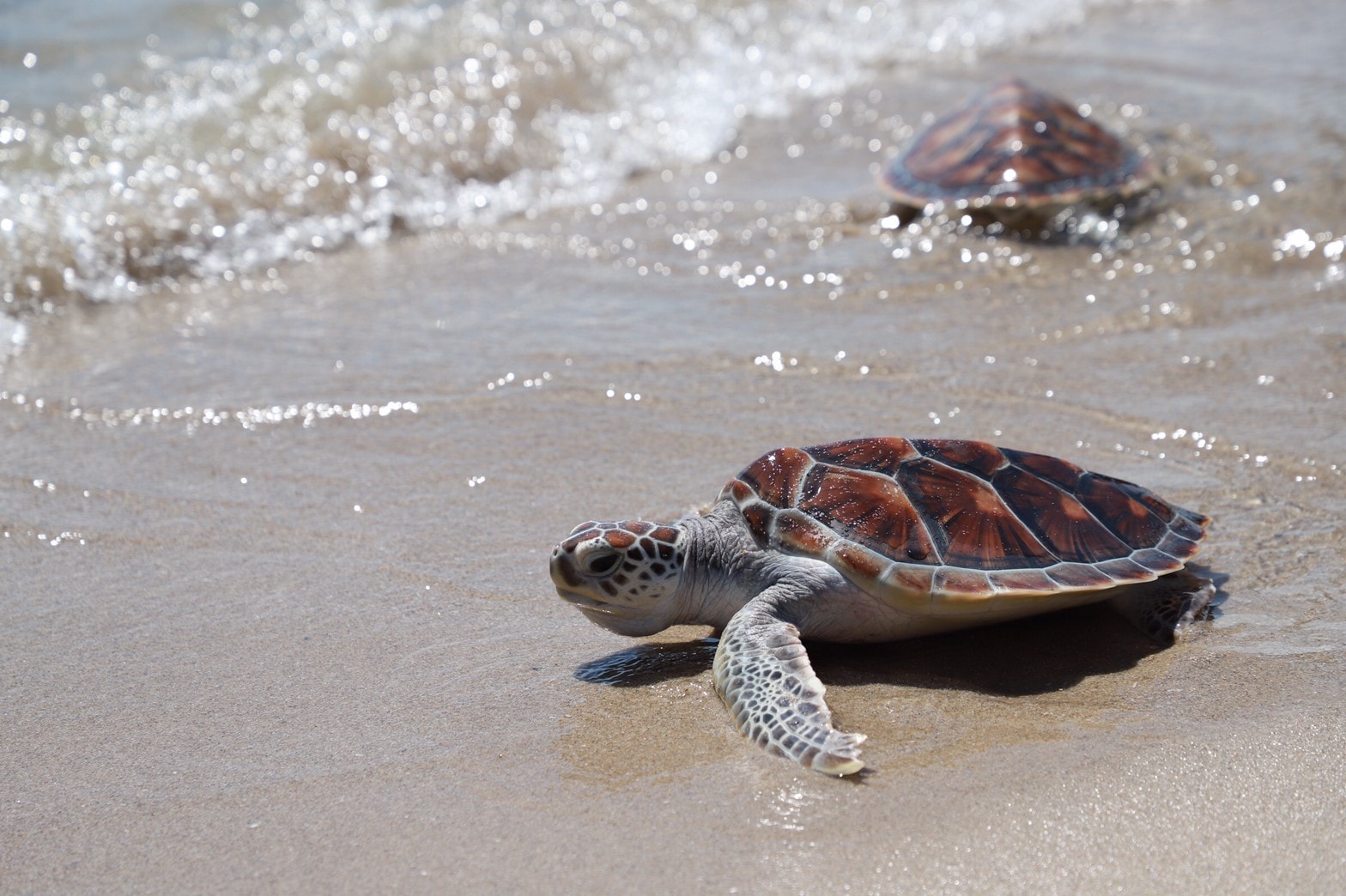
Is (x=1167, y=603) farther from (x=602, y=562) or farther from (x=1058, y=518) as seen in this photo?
(x=602, y=562)

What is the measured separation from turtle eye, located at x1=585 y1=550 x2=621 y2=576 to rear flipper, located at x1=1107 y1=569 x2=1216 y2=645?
1262 millimetres

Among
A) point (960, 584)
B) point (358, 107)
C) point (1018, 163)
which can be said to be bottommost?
point (960, 584)

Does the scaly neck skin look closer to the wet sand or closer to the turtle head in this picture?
the turtle head

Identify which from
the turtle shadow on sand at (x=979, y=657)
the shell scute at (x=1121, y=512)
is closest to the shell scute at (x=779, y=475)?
the turtle shadow on sand at (x=979, y=657)

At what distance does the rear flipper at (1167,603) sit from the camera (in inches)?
119

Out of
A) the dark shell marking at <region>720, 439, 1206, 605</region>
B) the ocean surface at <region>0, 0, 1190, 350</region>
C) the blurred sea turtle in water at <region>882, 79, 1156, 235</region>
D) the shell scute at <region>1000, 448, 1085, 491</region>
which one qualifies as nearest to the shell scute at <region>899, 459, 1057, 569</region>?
the dark shell marking at <region>720, 439, 1206, 605</region>

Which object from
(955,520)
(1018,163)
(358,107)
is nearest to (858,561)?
(955,520)

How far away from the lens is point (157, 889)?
7.48 ft

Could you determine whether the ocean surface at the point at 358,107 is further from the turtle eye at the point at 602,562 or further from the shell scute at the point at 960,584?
the shell scute at the point at 960,584

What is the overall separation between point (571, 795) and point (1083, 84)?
7.54 metres

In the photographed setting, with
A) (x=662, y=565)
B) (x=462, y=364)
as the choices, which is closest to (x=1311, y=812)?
(x=662, y=565)

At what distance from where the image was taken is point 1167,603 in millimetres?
3068

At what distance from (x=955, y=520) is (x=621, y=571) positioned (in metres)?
0.81

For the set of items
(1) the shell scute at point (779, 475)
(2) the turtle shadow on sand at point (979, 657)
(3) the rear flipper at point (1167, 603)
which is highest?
(1) the shell scute at point (779, 475)
